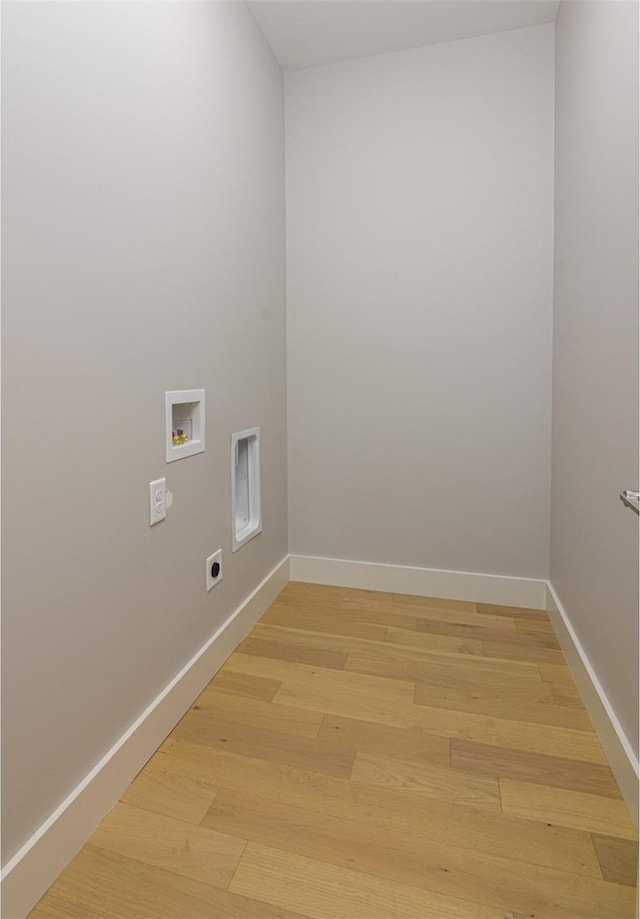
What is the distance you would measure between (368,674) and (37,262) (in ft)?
5.42

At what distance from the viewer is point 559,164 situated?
6.91ft

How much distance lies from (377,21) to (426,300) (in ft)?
3.85

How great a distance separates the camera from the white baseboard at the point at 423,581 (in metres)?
2.41

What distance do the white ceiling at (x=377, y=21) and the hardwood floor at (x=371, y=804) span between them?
8.67 ft

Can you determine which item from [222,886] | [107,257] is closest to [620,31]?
[107,257]

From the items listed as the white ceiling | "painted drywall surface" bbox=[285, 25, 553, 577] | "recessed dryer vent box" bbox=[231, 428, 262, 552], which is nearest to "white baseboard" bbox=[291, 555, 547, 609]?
"painted drywall surface" bbox=[285, 25, 553, 577]

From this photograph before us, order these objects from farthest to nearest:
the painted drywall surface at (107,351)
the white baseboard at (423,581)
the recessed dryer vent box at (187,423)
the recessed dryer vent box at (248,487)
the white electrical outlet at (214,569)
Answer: the white baseboard at (423,581), the recessed dryer vent box at (248,487), the white electrical outlet at (214,569), the recessed dryer vent box at (187,423), the painted drywall surface at (107,351)

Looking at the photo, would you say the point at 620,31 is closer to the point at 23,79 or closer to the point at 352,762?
the point at 23,79

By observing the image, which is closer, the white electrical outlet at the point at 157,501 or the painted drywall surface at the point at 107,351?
the painted drywall surface at the point at 107,351

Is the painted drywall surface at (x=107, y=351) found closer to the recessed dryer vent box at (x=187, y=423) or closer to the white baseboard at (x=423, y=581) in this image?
the recessed dryer vent box at (x=187, y=423)

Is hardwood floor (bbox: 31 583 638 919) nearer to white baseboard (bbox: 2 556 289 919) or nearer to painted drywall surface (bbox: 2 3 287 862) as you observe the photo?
white baseboard (bbox: 2 556 289 919)

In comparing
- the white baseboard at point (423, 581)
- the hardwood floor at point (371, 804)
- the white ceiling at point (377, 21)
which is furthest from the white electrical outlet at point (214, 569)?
the white ceiling at point (377, 21)

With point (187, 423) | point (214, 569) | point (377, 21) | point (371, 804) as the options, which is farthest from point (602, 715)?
point (377, 21)

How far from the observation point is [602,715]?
146 cm
